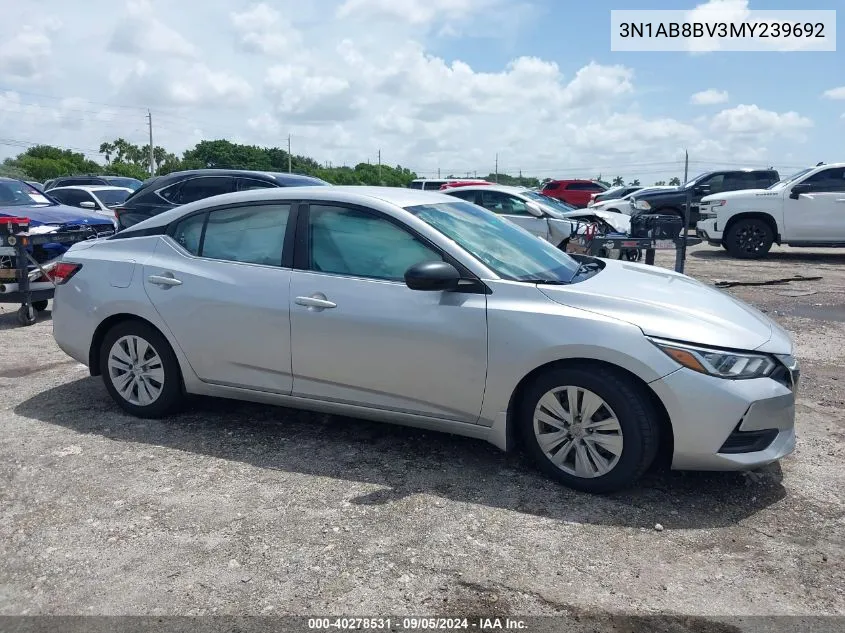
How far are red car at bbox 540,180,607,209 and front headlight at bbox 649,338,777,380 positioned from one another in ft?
99.1

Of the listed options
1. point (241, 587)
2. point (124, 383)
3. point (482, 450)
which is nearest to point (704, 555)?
point (482, 450)

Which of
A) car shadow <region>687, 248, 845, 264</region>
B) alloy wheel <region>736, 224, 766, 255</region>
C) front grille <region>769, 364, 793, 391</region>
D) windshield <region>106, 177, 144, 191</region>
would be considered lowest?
car shadow <region>687, 248, 845, 264</region>

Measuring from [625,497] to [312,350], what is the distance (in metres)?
1.94

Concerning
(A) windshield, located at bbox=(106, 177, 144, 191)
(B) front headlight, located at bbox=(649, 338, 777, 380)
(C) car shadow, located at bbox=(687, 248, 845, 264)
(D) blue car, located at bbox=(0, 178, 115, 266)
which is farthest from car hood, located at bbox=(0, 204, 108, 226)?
(A) windshield, located at bbox=(106, 177, 144, 191)

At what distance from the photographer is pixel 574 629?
279 cm

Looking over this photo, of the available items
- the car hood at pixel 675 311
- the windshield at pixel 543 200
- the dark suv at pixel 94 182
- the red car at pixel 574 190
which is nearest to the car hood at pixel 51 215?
the windshield at pixel 543 200

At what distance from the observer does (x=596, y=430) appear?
3766mm

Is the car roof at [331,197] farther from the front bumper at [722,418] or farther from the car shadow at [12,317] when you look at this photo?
the car shadow at [12,317]

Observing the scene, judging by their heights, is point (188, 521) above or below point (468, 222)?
below

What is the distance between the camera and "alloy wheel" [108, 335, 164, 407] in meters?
4.94

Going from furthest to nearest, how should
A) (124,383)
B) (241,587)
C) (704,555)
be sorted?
(124,383), (704,555), (241,587)

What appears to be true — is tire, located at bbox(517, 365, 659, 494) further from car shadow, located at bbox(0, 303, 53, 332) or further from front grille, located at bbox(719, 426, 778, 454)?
car shadow, located at bbox(0, 303, 53, 332)

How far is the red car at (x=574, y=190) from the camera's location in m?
33.1

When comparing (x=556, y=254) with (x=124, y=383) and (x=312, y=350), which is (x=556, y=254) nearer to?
(x=312, y=350)
